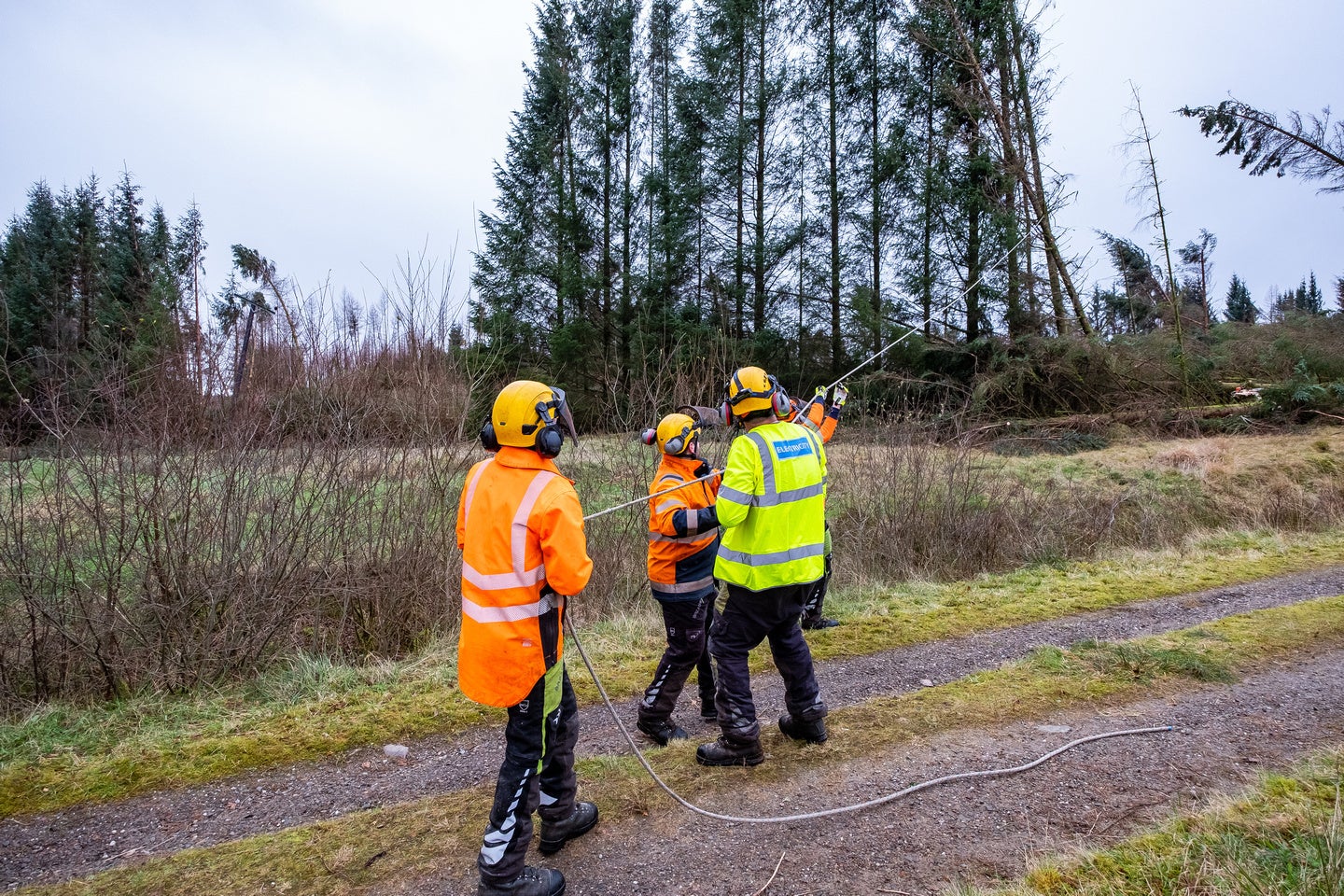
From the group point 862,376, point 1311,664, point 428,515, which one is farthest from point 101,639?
point 862,376

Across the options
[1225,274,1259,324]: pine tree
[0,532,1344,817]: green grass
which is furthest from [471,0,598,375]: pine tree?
[1225,274,1259,324]: pine tree

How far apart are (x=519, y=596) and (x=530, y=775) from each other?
84 cm

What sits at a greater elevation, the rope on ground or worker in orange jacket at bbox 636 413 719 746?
worker in orange jacket at bbox 636 413 719 746

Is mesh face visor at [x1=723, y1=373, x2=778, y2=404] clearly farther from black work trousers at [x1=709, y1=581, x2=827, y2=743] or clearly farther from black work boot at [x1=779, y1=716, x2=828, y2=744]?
black work boot at [x1=779, y1=716, x2=828, y2=744]

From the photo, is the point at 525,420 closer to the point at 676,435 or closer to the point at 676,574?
the point at 676,435

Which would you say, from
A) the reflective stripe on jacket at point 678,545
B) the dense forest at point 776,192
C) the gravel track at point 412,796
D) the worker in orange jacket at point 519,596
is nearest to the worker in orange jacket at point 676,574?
the reflective stripe on jacket at point 678,545

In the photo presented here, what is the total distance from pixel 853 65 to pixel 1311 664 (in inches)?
930

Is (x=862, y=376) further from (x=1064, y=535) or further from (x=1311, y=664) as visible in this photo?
(x=1311, y=664)

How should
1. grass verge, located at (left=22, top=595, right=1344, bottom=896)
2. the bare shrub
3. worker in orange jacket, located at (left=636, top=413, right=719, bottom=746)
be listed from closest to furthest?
grass verge, located at (left=22, top=595, right=1344, bottom=896)
worker in orange jacket, located at (left=636, top=413, right=719, bottom=746)
the bare shrub

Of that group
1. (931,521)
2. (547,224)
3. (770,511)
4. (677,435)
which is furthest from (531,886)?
(547,224)

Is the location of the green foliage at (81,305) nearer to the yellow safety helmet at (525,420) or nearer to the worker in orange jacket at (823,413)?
the yellow safety helmet at (525,420)

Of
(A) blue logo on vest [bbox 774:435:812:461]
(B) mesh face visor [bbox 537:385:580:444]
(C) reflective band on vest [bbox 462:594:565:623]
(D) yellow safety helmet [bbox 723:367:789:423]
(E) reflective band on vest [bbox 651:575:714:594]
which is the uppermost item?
(D) yellow safety helmet [bbox 723:367:789:423]

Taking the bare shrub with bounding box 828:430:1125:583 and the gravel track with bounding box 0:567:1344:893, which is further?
the bare shrub with bounding box 828:430:1125:583

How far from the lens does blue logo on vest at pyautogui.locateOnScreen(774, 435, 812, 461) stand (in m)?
4.12
